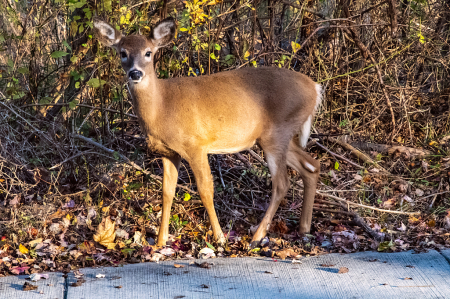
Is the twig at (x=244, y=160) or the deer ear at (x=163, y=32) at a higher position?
the deer ear at (x=163, y=32)

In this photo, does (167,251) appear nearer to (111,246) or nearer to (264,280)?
A: (111,246)

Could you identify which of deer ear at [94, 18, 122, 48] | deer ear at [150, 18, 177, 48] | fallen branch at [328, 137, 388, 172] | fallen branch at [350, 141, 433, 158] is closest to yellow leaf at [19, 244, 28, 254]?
deer ear at [94, 18, 122, 48]

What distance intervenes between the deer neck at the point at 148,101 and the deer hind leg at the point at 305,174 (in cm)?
148

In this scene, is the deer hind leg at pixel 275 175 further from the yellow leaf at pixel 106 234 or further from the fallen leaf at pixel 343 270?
the yellow leaf at pixel 106 234

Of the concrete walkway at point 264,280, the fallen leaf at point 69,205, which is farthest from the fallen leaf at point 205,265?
the fallen leaf at point 69,205

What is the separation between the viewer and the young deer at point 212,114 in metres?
4.74

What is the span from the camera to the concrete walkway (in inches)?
151

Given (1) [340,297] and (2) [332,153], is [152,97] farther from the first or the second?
(2) [332,153]

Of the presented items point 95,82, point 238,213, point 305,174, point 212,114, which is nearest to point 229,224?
point 238,213

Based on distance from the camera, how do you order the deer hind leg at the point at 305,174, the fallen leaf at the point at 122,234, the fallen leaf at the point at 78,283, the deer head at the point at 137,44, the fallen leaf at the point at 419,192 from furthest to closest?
the fallen leaf at the point at 419,192, the deer hind leg at the point at 305,174, the fallen leaf at the point at 122,234, the deer head at the point at 137,44, the fallen leaf at the point at 78,283

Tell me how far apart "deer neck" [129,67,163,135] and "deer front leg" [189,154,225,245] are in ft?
1.59

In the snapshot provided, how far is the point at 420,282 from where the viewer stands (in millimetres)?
4008

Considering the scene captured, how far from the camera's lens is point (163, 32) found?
484 centimetres

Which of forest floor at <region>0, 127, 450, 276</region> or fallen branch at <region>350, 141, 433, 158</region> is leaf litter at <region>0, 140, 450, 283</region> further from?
fallen branch at <region>350, 141, 433, 158</region>
